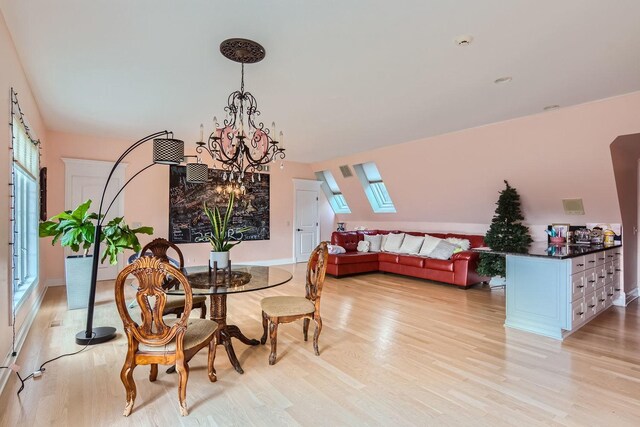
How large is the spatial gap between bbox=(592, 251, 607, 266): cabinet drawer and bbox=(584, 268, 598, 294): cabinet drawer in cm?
17

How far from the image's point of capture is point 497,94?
3.64 meters

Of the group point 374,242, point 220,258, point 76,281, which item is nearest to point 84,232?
point 76,281

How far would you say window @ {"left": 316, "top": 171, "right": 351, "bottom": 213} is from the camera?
28.9 feet

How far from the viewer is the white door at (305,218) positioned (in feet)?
27.3

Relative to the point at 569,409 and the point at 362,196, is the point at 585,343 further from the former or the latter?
the point at 362,196

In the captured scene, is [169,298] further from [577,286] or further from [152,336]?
[577,286]

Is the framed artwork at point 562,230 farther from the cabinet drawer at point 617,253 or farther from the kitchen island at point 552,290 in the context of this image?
the kitchen island at point 552,290

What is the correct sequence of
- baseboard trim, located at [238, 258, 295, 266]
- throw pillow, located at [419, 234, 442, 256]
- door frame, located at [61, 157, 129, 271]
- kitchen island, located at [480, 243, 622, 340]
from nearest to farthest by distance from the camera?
kitchen island, located at [480, 243, 622, 340] → door frame, located at [61, 157, 129, 271] → throw pillow, located at [419, 234, 442, 256] → baseboard trim, located at [238, 258, 295, 266]

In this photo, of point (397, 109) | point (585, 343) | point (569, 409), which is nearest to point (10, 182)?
point (397, 109)

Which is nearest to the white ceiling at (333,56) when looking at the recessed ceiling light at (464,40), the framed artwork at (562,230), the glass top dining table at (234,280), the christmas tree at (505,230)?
the recessed ceiling light at (464,40)

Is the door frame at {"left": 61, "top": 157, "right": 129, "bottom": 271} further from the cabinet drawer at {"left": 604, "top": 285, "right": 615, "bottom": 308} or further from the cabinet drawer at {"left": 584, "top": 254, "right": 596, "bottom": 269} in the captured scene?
the cabinet drawer at {"left": 604, "top": 285, "right": 615, "bottom": 308}

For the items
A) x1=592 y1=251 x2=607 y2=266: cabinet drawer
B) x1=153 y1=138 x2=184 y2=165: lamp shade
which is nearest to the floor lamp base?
x1=153 y1=138 x2=184 y2=165: lamp shade

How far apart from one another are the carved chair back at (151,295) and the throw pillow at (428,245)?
5114 mm

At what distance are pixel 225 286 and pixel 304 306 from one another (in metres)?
0.76
